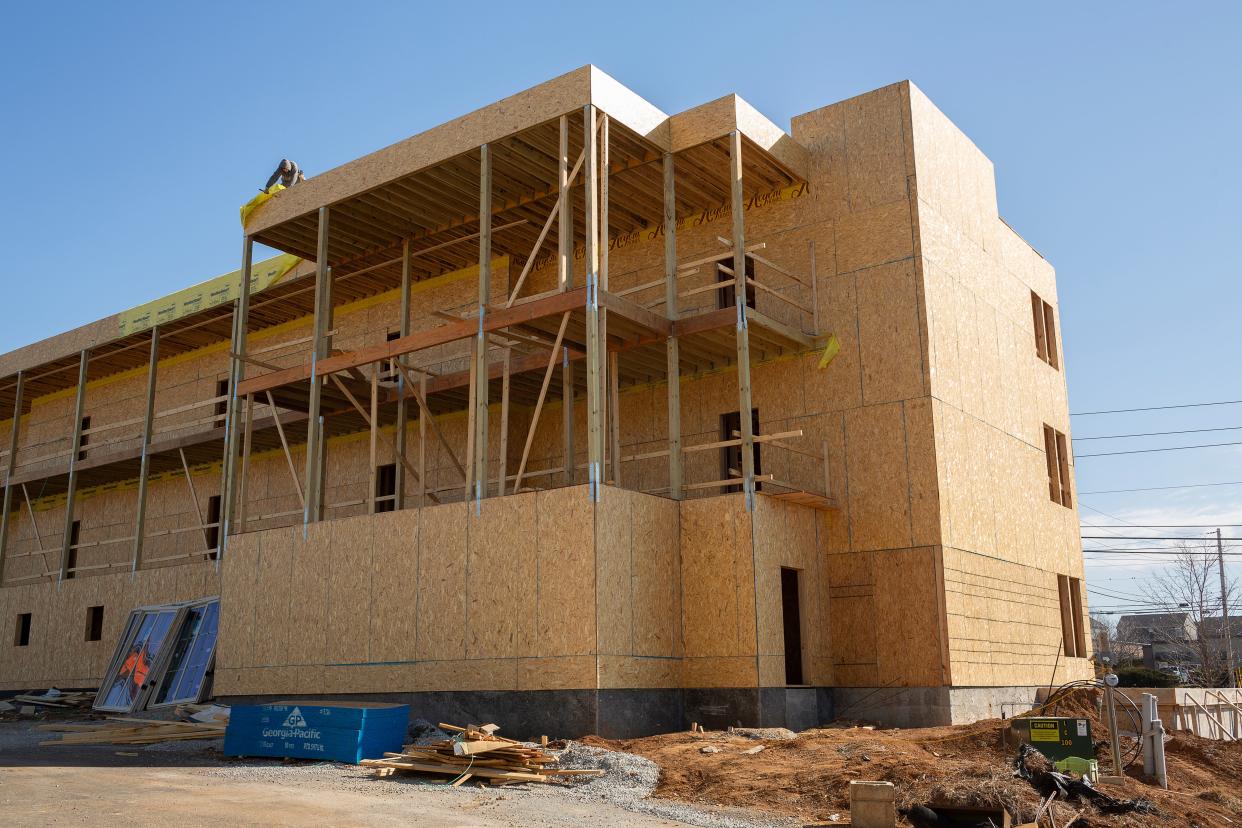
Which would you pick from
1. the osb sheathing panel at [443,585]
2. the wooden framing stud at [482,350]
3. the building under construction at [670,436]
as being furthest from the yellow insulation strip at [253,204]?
the osb sheathing panel at [443,585]

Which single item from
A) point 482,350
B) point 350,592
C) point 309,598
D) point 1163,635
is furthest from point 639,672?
point 1163,635

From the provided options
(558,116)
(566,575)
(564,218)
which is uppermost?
(558,116)

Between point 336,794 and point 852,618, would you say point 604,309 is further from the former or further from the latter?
A: point 336,794

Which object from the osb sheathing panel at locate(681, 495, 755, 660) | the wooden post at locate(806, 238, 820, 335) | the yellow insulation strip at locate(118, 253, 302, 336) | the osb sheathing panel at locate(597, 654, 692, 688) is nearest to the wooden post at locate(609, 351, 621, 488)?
the osb sheathing panel at locate(681, 495, 755, 660)

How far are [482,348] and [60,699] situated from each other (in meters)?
14.4

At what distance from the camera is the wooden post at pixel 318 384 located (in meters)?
19.9

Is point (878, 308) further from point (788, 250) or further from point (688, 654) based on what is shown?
point (688, 654)

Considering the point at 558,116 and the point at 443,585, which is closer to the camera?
the point at 443,585

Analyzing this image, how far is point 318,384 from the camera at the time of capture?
68.2 feet

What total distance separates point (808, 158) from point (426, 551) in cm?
986

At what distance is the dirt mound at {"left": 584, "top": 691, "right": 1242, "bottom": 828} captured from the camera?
430 inches

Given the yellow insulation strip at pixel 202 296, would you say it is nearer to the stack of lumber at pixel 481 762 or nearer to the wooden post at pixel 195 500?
the wooden post at pixel 195 500

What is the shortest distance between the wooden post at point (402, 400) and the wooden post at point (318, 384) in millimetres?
1473

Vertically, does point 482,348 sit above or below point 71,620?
above
